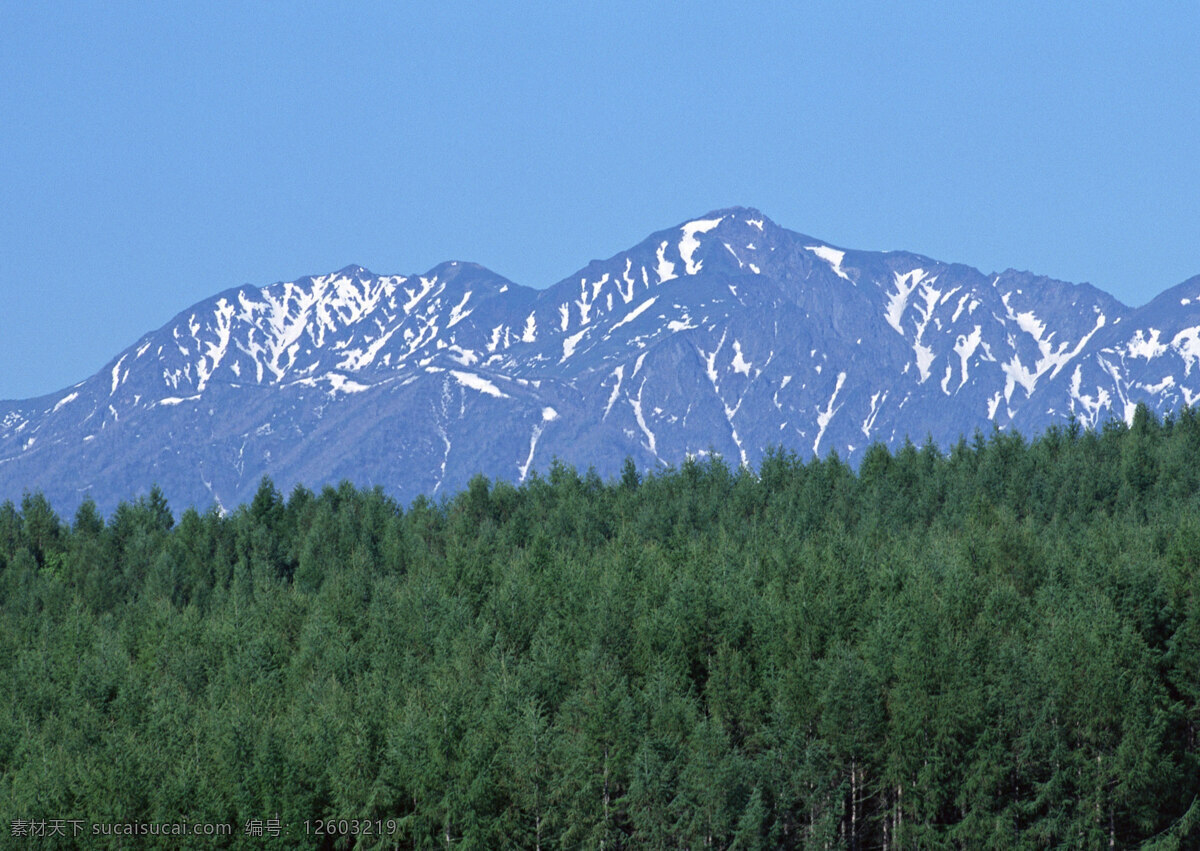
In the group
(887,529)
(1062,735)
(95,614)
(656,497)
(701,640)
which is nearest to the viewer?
(1062,735)

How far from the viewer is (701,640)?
293 ft

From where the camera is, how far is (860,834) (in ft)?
256

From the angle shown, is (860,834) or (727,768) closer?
(727,768)

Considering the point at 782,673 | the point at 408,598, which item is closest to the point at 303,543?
the point at 408,598

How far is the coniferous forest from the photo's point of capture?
7100 centimetres

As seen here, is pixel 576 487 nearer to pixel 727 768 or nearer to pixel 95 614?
pixel 95 614

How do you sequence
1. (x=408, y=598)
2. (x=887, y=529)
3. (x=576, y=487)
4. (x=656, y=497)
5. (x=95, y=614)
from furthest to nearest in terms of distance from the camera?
1. (x=576, y=487)
2. (x=656, y=497)
3. (x=95, y=614)
4. (x=887, y=529)
5. (x=408, y=598)

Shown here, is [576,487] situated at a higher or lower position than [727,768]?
higher

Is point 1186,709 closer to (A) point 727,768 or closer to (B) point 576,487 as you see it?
(A) point 727,768

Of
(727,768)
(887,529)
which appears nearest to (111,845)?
(727,768)

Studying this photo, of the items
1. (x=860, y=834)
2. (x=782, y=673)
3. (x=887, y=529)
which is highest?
(x=887, y=529)

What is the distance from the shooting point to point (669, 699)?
7781 centimetres

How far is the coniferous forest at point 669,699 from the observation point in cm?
7100

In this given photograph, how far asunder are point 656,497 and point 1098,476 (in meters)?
38.7
